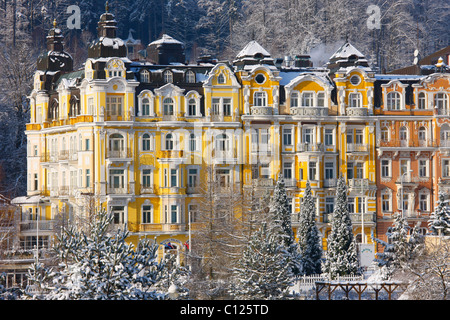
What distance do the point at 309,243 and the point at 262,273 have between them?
1990cm

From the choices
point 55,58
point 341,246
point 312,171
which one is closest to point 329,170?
point 312,171

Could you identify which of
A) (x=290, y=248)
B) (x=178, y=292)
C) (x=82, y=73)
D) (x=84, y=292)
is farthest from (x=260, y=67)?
(x=84, y=292)

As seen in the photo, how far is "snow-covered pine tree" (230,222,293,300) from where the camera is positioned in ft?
206

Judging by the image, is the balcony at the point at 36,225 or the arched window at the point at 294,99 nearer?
the balcony at the point at 36,225

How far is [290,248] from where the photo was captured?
261 feet

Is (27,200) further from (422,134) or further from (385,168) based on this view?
(422,134)

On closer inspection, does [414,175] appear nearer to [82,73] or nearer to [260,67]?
[260,67]

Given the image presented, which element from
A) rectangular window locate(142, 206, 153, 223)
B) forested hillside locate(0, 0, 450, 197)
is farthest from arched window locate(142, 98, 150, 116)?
forested hillside locate(0, 0, 450, 197)

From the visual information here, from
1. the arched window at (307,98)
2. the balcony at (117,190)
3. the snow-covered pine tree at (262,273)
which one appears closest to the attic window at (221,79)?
the arched window at (307,98)

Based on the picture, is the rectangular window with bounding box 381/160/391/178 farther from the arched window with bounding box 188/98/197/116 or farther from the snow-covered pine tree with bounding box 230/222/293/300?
the snow-covered pine tree with bounding box 230/222/293/300

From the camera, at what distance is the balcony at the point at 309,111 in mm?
95812

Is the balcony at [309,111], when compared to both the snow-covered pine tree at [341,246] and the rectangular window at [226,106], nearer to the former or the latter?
the rectangular window at [226,106]

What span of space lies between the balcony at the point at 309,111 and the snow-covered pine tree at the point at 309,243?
38.9ft

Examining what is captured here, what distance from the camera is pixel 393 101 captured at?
98.2m
